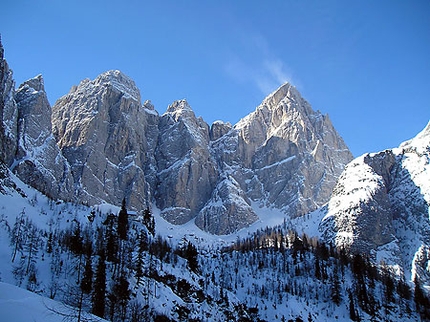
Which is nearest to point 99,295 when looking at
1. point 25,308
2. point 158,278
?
point 158,278

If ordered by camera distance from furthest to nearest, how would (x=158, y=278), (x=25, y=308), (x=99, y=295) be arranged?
(x=158, y=278), (x=99, y=295), (x=25, y=308)

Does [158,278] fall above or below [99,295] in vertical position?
above

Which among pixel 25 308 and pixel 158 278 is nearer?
pixel 25 308

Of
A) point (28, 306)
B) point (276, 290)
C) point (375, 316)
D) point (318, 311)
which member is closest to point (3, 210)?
point (276, 290)

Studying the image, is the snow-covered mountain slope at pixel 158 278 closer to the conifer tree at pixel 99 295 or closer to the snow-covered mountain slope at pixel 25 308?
the snow-covered mountain slope at pixel 25 308

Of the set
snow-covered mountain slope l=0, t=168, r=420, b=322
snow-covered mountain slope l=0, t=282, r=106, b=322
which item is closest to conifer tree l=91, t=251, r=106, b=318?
snow-covered mountain slope l=0, t=168, r=420, b=322

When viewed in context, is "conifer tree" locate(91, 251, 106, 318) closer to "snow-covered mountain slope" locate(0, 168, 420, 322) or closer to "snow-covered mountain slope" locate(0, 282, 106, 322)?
"snow-covered mountain slope" locate(0, 168, 420, 322)

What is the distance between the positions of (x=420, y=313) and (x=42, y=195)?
14521cm

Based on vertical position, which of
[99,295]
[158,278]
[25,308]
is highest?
[158,278]

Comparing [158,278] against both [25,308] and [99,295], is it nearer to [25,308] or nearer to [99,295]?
[99,295]

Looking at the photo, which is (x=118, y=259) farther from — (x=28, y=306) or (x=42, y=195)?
(x=42, y=195)

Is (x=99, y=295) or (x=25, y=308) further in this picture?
(x=99, y=295)

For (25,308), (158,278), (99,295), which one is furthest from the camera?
(158,278)

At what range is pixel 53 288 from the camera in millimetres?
82750
